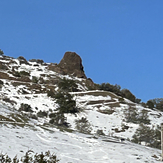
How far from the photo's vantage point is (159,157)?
19.9 meters

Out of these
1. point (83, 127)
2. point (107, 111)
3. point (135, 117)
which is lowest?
point (83, 127)

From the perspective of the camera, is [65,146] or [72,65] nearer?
[65,146]

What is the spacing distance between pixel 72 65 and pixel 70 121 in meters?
58.5

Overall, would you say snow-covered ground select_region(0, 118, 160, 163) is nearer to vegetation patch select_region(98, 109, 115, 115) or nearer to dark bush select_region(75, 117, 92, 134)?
dark bush select_region(75, 117, 92, 134)

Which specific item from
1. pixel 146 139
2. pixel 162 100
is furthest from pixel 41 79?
pixel 146 139

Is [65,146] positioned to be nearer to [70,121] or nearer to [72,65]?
[70,121]

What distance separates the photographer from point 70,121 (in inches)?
1667

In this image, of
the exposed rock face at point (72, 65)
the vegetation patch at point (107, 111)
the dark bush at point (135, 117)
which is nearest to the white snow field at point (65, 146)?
the dark bush at point (135, 117)

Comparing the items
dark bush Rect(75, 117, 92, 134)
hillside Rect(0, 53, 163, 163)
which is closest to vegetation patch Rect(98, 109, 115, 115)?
hillside Rect(0, 53, 163, 163)

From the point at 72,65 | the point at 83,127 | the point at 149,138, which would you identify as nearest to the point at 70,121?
the point at 83,127

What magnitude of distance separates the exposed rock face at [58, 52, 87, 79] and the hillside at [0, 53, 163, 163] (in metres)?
0.28

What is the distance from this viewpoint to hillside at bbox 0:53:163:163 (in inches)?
720

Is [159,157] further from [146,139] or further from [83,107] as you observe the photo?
[83,107]

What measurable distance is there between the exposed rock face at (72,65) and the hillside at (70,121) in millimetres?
278
